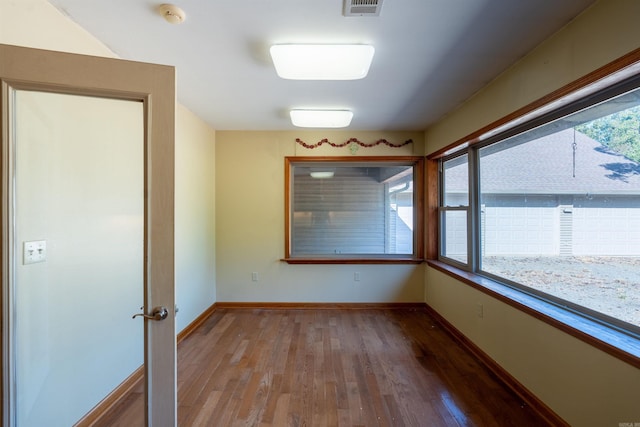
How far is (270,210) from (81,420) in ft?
8.30

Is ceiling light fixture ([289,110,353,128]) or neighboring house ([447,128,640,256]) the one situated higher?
ceiling light fixture ([289,110,353,128])

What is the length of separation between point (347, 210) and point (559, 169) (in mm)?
2364

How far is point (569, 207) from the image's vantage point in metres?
1.78

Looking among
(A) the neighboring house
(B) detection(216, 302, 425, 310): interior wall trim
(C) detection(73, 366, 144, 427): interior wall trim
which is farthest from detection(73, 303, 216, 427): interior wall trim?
(A) the neighboring house

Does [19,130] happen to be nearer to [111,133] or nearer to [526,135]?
[111,133]

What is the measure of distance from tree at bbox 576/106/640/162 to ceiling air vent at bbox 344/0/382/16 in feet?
4.63

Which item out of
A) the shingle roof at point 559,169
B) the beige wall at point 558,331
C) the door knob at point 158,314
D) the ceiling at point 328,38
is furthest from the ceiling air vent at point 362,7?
the door knob at point 158,314

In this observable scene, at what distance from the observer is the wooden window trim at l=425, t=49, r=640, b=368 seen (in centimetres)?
129

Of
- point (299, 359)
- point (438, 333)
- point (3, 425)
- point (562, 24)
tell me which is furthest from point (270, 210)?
A: point (562, 24)

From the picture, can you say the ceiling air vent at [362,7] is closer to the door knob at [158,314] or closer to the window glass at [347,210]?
the door knob at [158,314]

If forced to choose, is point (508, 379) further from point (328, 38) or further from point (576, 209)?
point (328, 38)

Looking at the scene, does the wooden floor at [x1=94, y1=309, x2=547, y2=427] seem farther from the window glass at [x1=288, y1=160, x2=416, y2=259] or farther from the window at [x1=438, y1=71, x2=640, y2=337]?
the window glass at [x1=288, y1=160, x2=416, y2=259]

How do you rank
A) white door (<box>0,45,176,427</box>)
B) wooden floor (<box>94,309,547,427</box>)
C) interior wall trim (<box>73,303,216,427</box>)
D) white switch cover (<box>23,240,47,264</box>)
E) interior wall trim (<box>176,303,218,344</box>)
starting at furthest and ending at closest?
interior wall trim (<box>176,303,218,344</box>) < wooden floor (<box>94,309,547,427</box>) < interior wall trim (<box>73,303,216,427</box>) < white switch cover (<box>23,240,47,264</box>) < white door (<box>0,45,176,427</box>)

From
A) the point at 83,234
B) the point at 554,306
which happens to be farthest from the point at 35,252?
the point at 554,306
